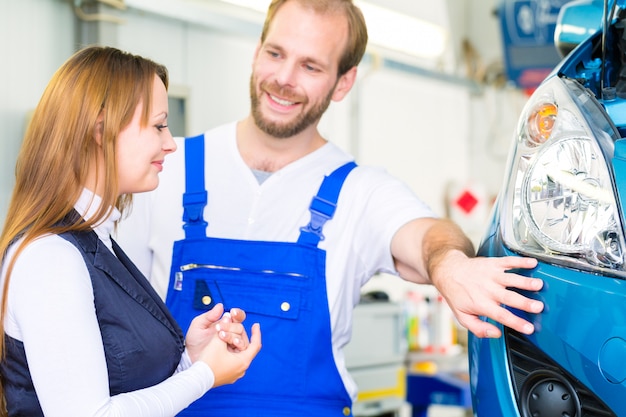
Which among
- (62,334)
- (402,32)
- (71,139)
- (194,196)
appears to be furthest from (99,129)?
(402,32)

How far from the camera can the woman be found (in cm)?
114

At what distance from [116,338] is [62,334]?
0.11 m

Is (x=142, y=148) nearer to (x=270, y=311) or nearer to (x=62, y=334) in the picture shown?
(x=62, y=334)

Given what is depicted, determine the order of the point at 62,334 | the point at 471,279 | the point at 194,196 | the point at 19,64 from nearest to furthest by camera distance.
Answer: the point at 62,334
the point at 471,279
the point at 194,196
the point at 19,64

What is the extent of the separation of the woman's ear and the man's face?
2.29 ft

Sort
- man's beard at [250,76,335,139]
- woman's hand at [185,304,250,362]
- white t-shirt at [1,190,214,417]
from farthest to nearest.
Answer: man's beard at [250,76,335,139], woman's hand at [185,304,250,362], white t-shirt at [1,190,214,417]

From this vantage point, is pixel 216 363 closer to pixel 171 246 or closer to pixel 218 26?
pixel 171 246

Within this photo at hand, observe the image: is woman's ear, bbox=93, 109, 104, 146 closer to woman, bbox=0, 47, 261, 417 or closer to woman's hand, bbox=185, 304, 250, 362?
woman, bbox=0, 47, 261, 417

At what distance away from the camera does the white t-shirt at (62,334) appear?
113 cm

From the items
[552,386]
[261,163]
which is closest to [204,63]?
[261,163]

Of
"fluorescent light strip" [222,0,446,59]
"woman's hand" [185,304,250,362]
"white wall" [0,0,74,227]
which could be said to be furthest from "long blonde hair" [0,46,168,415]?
"fluorescent light strip" [222,0,446,59]

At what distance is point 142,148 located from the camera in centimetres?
133

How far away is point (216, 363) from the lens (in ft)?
4.31

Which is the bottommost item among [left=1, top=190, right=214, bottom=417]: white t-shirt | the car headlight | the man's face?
[left=1, top=190, right=214, bottom=417]: white t-shirt
